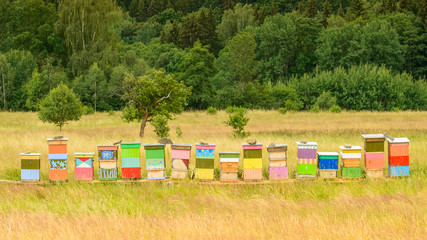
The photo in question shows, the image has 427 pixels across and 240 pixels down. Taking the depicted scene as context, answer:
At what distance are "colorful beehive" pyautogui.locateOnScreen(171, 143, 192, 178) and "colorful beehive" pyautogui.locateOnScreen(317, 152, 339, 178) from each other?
134 inches

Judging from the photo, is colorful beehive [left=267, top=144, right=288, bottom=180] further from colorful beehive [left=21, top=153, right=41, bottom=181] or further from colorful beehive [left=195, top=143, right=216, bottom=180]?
colorful beehive [left=21, top=153, right=41, bottom=181]

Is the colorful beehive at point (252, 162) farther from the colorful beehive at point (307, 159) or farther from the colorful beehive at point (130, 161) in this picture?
the colorful beehive at point (130, 161)

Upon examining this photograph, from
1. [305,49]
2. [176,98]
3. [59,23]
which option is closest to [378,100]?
[305,49]

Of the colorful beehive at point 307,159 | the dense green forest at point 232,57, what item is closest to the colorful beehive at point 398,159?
the colorful beehive at point 307,159

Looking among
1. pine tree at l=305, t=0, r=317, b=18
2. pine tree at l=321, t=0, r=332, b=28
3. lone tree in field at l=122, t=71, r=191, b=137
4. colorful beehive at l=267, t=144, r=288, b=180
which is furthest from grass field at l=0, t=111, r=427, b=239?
pine tree at l=305, t=0, r=317, b=18

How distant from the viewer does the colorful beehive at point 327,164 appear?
450 inches

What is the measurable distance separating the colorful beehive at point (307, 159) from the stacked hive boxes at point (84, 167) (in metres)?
5.36

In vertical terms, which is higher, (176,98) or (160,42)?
(160,42)

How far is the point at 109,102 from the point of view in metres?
61.8

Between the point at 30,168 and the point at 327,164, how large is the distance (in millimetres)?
7725

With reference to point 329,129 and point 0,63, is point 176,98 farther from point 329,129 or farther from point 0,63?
point 0,63

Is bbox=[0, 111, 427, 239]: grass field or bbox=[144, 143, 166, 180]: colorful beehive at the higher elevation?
bbox=[144, 143, 166, 180]: colorful beehive

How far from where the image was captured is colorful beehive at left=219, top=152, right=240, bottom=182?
37.2 ft

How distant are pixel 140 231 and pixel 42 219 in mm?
2299
